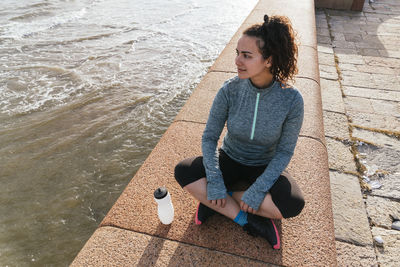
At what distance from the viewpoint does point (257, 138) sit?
73.9 inches

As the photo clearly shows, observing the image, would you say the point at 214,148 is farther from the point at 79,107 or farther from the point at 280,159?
the point at 79,107

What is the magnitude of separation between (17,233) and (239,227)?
7.60 ft

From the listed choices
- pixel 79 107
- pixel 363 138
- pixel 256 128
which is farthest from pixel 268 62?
pixel 79 107

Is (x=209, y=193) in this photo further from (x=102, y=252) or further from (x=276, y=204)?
(x=102, y=252)

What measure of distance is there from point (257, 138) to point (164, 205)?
2.64 ft

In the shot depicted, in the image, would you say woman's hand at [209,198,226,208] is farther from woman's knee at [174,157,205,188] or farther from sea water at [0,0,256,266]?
sea water at [0,0,256,266]

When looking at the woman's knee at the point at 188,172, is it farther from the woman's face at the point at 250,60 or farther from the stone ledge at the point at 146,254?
the woman's face at the point at 250,60

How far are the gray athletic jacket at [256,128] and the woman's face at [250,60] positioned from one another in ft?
0.40

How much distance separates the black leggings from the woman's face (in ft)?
2.28

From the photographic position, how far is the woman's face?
1661mm

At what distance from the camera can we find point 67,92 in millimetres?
A: 4934

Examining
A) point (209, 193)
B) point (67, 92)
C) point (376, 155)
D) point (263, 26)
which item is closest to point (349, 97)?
point (376, 155)

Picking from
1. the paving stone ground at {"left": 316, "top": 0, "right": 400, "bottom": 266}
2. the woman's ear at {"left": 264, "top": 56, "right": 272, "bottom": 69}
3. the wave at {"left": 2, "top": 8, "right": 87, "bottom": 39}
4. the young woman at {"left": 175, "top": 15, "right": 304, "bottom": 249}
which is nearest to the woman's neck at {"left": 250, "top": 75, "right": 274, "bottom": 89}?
the young woman at {"left": 175, "top": 15, "right": 304, "bottom": 249}

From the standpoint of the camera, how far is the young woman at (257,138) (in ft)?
5.50
